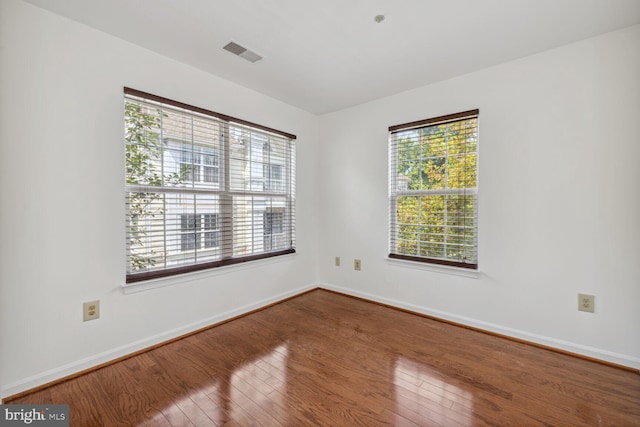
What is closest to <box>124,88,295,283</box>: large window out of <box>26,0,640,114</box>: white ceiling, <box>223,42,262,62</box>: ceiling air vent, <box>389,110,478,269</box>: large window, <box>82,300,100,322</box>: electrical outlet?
<box>82,300,100,322</box>: electrical outlet

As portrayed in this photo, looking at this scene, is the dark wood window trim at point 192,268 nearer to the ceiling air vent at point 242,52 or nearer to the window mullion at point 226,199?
the window mullion at point 226,199

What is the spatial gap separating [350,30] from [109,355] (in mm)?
2962

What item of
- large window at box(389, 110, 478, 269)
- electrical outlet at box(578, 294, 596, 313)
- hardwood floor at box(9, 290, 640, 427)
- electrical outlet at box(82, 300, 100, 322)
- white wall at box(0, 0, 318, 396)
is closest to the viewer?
hardwood floor at box(9, 290, 640, 427)

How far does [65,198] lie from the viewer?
1.90m

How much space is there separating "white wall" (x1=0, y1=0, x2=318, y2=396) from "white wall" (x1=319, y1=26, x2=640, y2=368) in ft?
8.58

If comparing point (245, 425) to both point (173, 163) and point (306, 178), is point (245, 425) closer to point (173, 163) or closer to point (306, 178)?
point (173, 163)

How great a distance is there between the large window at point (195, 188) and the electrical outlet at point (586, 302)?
2.77 meters

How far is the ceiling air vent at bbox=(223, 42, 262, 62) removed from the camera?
87.7 inches

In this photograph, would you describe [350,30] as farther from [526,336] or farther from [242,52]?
[526,336]

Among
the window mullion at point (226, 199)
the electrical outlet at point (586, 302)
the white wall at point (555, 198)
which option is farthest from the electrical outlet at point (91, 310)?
the electrical outlet at point (586, 302)

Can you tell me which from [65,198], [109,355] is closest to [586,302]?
[109,355]

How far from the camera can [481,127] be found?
2617 mm

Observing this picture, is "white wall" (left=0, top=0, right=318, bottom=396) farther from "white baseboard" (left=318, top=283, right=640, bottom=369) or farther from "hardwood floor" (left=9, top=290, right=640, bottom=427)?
"white baseboard" (left=318, top=283, right=640, bottom=369)

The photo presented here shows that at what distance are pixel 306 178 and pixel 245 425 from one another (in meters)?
2.79
